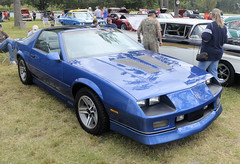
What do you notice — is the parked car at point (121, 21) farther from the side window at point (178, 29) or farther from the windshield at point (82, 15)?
the side window at point (178, 29)

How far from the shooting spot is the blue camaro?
2.65 metres

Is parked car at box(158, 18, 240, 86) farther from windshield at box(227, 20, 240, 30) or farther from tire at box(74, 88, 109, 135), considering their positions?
tire at box(74, 88, 109, 135)

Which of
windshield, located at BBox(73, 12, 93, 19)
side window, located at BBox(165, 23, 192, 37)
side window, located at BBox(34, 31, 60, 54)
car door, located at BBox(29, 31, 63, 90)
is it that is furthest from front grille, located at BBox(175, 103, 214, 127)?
windshield, located at BBox(73, 12, 93, 19)

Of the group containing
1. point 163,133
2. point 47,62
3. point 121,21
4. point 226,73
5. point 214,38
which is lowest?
point 163,133

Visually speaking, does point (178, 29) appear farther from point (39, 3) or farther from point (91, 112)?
point (39, 3)

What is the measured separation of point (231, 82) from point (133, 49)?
2.52 m

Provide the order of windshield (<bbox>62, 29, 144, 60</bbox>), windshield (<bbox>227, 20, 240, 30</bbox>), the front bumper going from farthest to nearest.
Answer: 1. windshield (<bbox>227, 20, 240, 30</bbox>)
2. windshield (<bbox>62, 29, 144, 60</bbox>)
3. the front bumper

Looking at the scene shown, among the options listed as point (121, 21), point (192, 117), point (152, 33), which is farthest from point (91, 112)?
point (121, 21)

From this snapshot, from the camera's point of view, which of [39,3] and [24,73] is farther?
[39,3]

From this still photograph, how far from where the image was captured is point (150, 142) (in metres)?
2.60

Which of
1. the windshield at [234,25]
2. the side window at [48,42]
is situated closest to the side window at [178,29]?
the windshield at [234,25]

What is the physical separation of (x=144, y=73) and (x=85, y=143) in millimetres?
1247

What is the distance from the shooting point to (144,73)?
3174mm

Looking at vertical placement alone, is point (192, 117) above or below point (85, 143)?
above
